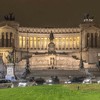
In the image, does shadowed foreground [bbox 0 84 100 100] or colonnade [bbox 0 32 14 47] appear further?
colonnade [bbox 0 32 14 47]

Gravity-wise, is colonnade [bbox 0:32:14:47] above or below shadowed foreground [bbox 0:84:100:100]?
above

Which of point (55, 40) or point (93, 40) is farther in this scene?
point (55, 40)

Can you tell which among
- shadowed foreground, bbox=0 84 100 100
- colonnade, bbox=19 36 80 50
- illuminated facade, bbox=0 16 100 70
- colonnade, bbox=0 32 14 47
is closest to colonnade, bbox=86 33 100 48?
illuminated facade, bbox=0 16 100 70

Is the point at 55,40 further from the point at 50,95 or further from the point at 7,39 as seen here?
the point at 50,95

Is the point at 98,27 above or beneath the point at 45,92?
above

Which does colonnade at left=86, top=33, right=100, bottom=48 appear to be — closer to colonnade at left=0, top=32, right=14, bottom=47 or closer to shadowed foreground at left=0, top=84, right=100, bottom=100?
colonnade at left=0, top=32, right=14, bottom=47

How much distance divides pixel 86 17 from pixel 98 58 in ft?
66.9

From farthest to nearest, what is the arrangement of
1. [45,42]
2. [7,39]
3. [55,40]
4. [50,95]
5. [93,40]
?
[55,40], [45,42], [93,40], [7,39], [50,95]

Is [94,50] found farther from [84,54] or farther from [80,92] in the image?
[80,92]

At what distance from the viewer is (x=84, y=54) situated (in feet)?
449

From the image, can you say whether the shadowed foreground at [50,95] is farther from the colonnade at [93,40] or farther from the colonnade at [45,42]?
the colonnade at [45,42]

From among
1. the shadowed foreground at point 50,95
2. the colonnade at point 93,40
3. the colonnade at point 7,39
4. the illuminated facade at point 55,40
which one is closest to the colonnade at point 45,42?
the illuminated facade at point 55,40

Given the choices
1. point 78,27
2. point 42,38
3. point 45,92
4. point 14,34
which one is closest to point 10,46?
point 14,34

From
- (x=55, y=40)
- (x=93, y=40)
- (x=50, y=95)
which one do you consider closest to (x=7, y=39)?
(x=55, y=40)
